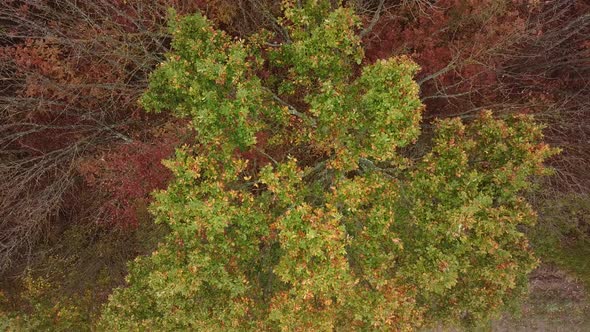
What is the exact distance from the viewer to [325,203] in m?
8.46

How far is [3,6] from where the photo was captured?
429 inches

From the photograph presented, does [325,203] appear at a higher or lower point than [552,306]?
higher

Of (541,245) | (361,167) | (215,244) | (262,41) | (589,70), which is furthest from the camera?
(541,245)

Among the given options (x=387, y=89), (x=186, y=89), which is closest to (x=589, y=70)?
(x=387, y=89)

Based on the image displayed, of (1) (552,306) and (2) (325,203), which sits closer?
(2) (325,203)

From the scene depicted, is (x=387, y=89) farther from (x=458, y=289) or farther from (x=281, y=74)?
(x=458, y=289)

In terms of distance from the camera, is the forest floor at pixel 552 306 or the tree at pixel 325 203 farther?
the forest floor at pixel 552 306

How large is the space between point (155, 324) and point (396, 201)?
5.40 metres

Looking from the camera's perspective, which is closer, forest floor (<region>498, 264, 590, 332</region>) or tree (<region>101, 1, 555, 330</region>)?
tree (<region>101, 1, 555, 330</region>)

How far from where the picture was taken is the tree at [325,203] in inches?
298

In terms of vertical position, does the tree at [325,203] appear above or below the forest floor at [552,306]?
above

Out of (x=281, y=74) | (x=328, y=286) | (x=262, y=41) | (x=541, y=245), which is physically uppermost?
(x=262, y=41)

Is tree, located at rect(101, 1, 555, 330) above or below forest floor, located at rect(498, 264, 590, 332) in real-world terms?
above

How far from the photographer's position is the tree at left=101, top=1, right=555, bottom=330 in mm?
7570
